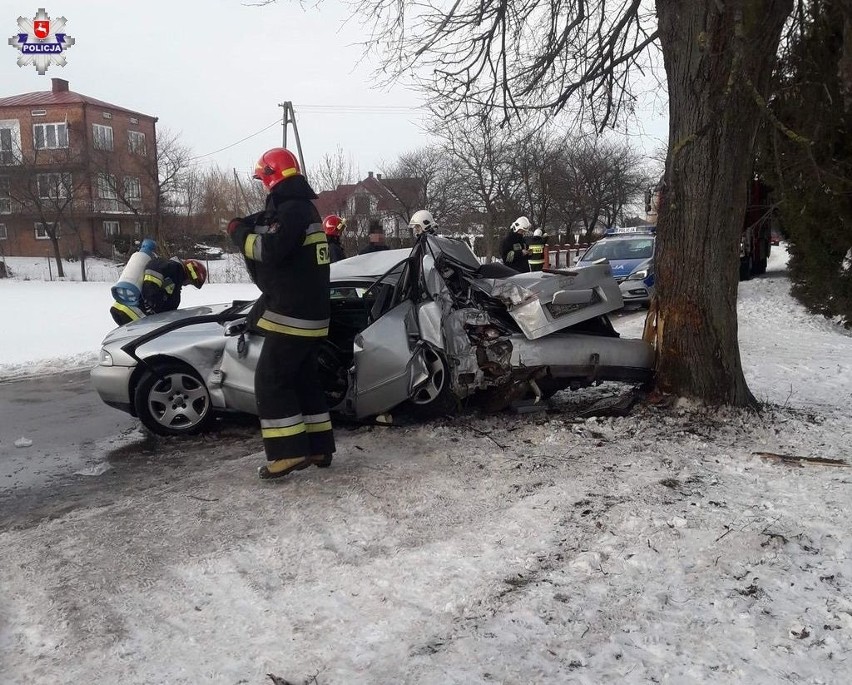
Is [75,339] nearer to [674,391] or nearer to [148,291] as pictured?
[148,291]

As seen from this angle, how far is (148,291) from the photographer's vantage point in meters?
7.61

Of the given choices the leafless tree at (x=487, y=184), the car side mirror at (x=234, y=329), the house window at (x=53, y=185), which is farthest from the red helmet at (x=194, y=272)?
the house window at (x=53, y=185)

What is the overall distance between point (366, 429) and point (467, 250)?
1746 millimetres

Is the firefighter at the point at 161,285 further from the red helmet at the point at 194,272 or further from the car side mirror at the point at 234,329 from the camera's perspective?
the car side mirror at the point at 234,329

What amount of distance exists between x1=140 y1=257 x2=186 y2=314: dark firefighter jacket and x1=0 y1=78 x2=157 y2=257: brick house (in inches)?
1035

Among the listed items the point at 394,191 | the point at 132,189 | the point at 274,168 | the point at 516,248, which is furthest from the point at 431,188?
the point at 274,168

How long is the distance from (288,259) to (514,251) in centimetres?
Answer: 736

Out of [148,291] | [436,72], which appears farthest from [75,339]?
[436,72]

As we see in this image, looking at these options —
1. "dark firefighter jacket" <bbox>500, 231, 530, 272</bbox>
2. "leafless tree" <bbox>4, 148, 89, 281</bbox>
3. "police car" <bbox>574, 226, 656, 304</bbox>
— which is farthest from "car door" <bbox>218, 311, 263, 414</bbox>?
"leafless tree" <bbox>4, 148, 89, 281</bbox>

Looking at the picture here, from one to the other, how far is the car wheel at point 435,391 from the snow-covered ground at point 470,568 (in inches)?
14.5

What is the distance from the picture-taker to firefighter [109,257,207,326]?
762 centimetres

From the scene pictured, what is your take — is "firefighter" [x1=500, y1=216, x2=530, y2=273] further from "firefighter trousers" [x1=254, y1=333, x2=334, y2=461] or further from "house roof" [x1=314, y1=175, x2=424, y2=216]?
"house roof" [x1=314, y1=175, x2=424, y2=216]

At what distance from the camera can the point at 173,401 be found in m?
5.75

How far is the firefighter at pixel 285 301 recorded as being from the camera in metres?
4.36
